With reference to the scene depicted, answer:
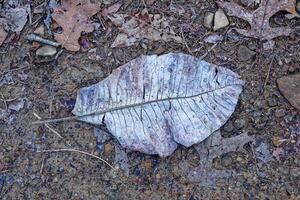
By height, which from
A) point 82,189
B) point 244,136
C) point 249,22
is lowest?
point 82,189

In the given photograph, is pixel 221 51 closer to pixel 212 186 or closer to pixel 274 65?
pixel 274 65

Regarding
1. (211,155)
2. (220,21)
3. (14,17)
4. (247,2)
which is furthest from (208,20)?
(14,17)

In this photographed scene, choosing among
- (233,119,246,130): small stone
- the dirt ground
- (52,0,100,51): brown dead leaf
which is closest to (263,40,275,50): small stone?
the dirt ground

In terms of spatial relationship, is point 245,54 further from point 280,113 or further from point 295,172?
point 295,172

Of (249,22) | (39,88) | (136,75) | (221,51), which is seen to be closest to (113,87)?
(136,75)

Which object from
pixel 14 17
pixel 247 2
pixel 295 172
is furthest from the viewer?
pixel 14 17

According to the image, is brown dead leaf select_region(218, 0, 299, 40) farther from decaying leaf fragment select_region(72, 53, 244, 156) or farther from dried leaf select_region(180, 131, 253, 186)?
dried leaf select_region(180, 131, 253, 186)

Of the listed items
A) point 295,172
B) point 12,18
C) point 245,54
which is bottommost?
point 295,172
